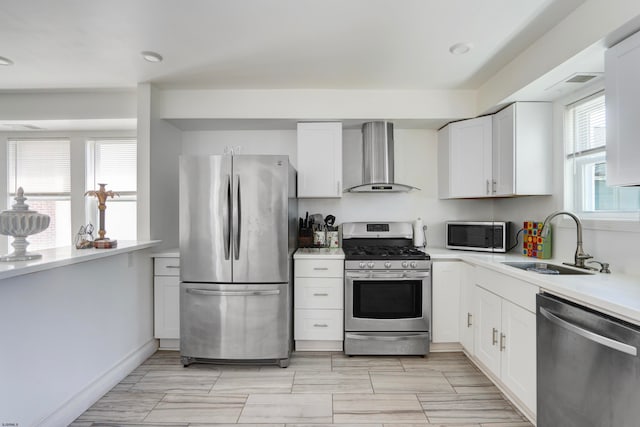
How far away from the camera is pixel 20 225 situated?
1.66m

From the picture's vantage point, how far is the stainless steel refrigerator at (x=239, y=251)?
254cm

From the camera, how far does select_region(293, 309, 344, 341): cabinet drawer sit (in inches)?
111

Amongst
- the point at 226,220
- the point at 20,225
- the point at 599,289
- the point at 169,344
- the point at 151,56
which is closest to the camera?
the point at 599,289

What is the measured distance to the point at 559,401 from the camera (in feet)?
5.07

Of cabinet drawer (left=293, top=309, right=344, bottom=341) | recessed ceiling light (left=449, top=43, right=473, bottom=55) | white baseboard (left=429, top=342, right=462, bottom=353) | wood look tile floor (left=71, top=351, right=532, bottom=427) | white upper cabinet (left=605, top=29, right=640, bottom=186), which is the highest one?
recessed ceiling light (left=449, top=43, right=473, bottom=55)

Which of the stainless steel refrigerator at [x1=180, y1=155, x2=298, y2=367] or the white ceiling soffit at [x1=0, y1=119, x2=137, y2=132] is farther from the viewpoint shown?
the white ceiling soffit at [x1=0, y1=119, x2=137, y2=132]

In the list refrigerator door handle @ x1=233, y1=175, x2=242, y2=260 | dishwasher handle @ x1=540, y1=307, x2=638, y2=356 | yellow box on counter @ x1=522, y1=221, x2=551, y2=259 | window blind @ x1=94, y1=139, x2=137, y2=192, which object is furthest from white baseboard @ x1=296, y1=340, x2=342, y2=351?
window blind @ x1=94, y1=139, x2=137, y2=192

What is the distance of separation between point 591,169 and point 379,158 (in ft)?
5.60

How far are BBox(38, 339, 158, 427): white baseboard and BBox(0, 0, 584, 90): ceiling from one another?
2.39 meters

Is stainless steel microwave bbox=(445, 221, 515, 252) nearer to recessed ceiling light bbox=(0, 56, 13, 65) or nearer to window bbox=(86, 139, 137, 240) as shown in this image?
window bbox=(86, 139, 137, 240)

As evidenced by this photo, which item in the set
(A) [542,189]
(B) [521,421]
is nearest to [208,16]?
(A) [542,189]

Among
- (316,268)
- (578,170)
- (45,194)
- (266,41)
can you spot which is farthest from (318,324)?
(45,194)

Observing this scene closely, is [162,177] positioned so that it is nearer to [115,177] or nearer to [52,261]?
[115,177]

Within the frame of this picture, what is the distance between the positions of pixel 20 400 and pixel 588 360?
9.15 feet
